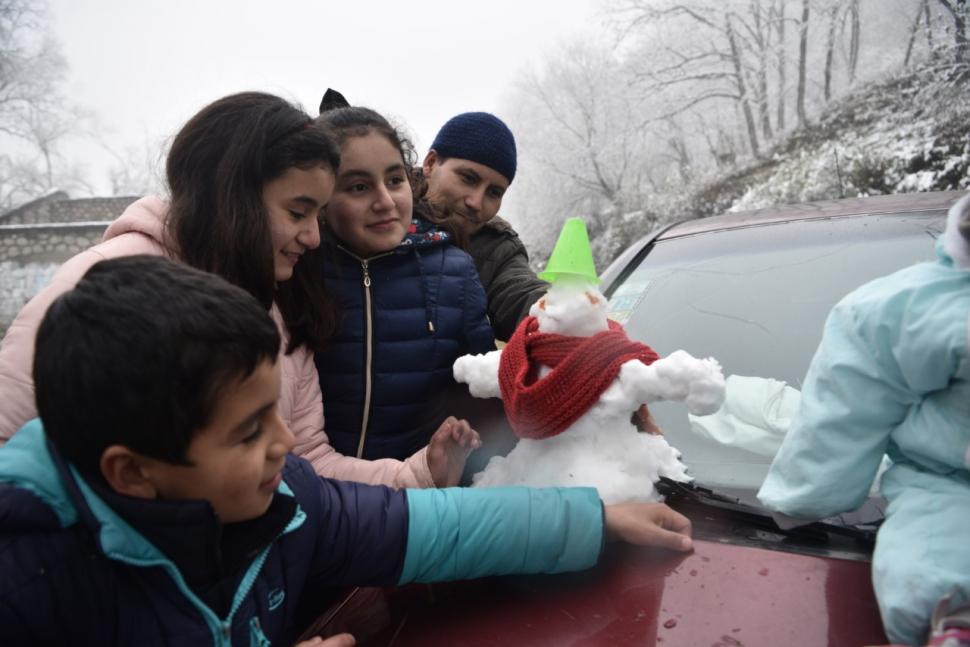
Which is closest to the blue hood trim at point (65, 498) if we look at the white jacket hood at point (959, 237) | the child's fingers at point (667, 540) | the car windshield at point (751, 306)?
the child's fingers at point (667, 540)

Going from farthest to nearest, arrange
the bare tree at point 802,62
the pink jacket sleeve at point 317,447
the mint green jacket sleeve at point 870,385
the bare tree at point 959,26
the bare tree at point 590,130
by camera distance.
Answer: the bare tree at point 590,130, the bare tree at point 802,62, the bare tree at point 959,26, the pink jacket sleeve at point 317,447, the mint green jacket sleeve at point 870,385

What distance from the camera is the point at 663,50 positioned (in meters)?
18.2

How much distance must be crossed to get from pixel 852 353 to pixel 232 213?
123cm

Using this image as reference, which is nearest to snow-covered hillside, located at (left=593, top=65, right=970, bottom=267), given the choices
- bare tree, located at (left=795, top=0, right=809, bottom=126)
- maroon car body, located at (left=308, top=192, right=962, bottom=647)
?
bare tree, located at (left=795, top=0, right=809, bottom=126)

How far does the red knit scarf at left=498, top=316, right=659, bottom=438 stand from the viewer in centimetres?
124

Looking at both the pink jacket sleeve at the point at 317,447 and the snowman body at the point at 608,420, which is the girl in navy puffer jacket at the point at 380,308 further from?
the snowman body at the point at 608,420

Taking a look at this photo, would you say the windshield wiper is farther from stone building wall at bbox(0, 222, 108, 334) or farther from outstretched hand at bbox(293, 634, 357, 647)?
stone building wall at bbox(0, 222, 108, 334)

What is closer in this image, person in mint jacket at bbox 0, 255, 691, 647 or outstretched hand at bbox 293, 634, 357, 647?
person in mint jacket at bbox 0, 255, 691, 647

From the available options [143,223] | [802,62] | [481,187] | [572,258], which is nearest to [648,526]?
[572,258]

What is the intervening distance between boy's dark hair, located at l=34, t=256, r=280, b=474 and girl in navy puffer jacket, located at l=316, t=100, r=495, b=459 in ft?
2.44

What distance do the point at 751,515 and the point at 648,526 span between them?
0.22 meters

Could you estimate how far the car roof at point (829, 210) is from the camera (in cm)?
225

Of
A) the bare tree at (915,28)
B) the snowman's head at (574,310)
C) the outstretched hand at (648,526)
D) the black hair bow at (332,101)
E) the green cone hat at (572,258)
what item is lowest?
the outstretched hand at (648,526)

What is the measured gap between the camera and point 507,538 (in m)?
1.21
